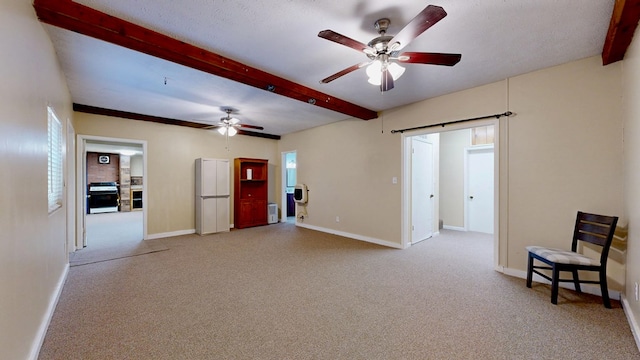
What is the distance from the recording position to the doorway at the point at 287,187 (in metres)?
7.24

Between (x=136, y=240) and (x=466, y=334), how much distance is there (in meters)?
5.68

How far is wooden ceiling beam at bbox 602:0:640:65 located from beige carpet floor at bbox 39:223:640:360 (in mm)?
2381

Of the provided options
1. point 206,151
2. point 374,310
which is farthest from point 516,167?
point 206,151

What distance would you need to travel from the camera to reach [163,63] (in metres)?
2.82

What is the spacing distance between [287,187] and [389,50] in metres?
6.21

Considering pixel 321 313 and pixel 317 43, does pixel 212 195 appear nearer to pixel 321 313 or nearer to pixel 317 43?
pixel 321 313

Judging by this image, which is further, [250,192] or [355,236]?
[250,192]

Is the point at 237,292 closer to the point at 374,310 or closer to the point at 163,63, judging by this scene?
the point at 374,310

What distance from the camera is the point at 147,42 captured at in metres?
2.23

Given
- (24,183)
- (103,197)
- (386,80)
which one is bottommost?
(103,197)

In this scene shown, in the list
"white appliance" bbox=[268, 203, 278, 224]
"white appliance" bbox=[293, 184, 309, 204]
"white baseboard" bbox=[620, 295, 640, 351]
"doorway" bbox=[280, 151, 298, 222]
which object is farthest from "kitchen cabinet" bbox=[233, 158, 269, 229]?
"white baseboard" bbox=[620, 295, 640, 351]

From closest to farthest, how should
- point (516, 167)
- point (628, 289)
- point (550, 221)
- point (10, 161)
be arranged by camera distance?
point (10, 161) < point (628, 289) < point (550, 221) < point (516, 167)

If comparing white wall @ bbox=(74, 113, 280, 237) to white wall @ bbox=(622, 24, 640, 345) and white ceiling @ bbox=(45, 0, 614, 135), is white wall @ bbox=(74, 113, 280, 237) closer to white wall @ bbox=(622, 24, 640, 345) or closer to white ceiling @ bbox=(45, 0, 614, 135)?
white ceiling @ bbox=(45, 0, 614, 135)

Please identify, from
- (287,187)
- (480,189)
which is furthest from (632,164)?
→ (287,187)
